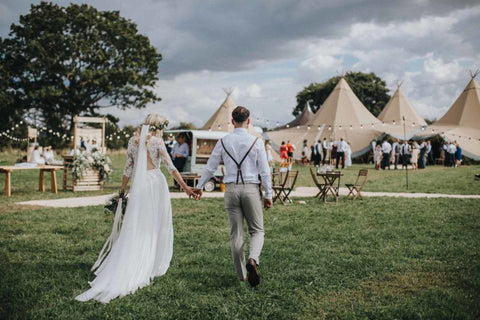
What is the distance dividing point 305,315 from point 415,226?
4738 millimetres

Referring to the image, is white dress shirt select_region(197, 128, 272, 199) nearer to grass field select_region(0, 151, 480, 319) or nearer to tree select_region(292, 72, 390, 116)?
grass field select_region(0, 151, 480, 319)

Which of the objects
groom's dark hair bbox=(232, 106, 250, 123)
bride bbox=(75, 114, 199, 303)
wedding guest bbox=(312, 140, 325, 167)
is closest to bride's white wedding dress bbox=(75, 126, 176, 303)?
bride bbox=(75, 114, 199, 303)

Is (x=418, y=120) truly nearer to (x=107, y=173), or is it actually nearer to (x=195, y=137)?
(x=195, y=137)

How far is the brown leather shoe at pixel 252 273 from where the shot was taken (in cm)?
433

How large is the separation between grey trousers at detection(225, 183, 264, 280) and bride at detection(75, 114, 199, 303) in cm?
69

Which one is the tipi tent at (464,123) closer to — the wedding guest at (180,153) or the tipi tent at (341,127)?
the tipi tent at (341,127)

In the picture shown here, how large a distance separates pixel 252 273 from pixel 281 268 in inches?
33.7

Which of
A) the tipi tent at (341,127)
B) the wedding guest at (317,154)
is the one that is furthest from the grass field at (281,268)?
the tipi tent at (341,127)

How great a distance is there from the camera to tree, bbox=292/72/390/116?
187ft

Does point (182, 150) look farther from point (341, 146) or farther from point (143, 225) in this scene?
point (341, 146)

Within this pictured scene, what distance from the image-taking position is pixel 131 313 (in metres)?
3.77

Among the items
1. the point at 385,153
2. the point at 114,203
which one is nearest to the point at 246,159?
the point at 114,203

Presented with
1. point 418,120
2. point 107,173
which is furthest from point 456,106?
point 107,173

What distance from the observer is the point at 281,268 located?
5098 mm
